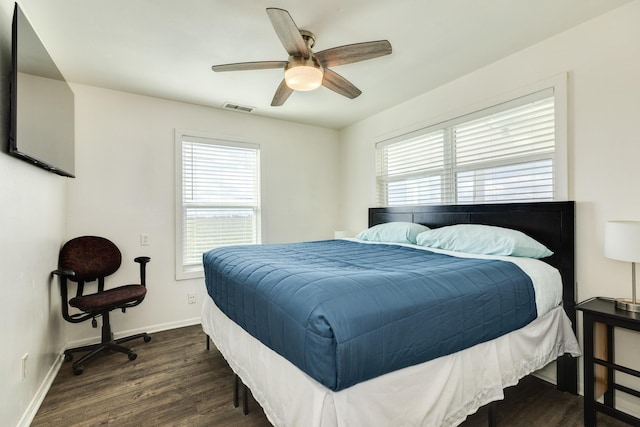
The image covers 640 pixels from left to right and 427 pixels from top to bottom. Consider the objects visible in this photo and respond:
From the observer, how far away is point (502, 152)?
268 cm

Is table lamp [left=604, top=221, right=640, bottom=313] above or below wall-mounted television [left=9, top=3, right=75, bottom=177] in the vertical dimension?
below

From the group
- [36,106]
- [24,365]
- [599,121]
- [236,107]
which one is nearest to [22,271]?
[24,365]

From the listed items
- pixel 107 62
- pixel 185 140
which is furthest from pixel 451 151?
pixel 107 62

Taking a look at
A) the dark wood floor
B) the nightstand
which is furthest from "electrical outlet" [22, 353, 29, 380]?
the nightstand

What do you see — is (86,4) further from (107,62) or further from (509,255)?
(509,255)

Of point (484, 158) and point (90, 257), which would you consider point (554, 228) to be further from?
point (90, 257)

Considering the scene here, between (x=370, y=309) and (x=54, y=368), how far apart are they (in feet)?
9.13

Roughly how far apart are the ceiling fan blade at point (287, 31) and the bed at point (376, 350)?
1.34 m

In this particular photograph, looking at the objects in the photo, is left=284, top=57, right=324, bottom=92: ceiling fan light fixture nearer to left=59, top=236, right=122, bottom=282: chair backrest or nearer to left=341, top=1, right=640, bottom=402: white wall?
left=341, top=1, right=640, bottom=402: white wall

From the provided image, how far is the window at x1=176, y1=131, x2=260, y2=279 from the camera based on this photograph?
140 inches

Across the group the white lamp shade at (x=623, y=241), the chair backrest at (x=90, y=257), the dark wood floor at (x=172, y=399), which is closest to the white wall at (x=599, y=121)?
the white lamp shade at (x=623, y=241)

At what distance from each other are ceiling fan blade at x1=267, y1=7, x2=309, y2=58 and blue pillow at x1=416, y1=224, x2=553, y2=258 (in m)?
1.80

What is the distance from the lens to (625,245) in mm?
1710

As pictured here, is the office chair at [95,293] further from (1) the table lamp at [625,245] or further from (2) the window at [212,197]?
(1) the table lamp at [625,245]
